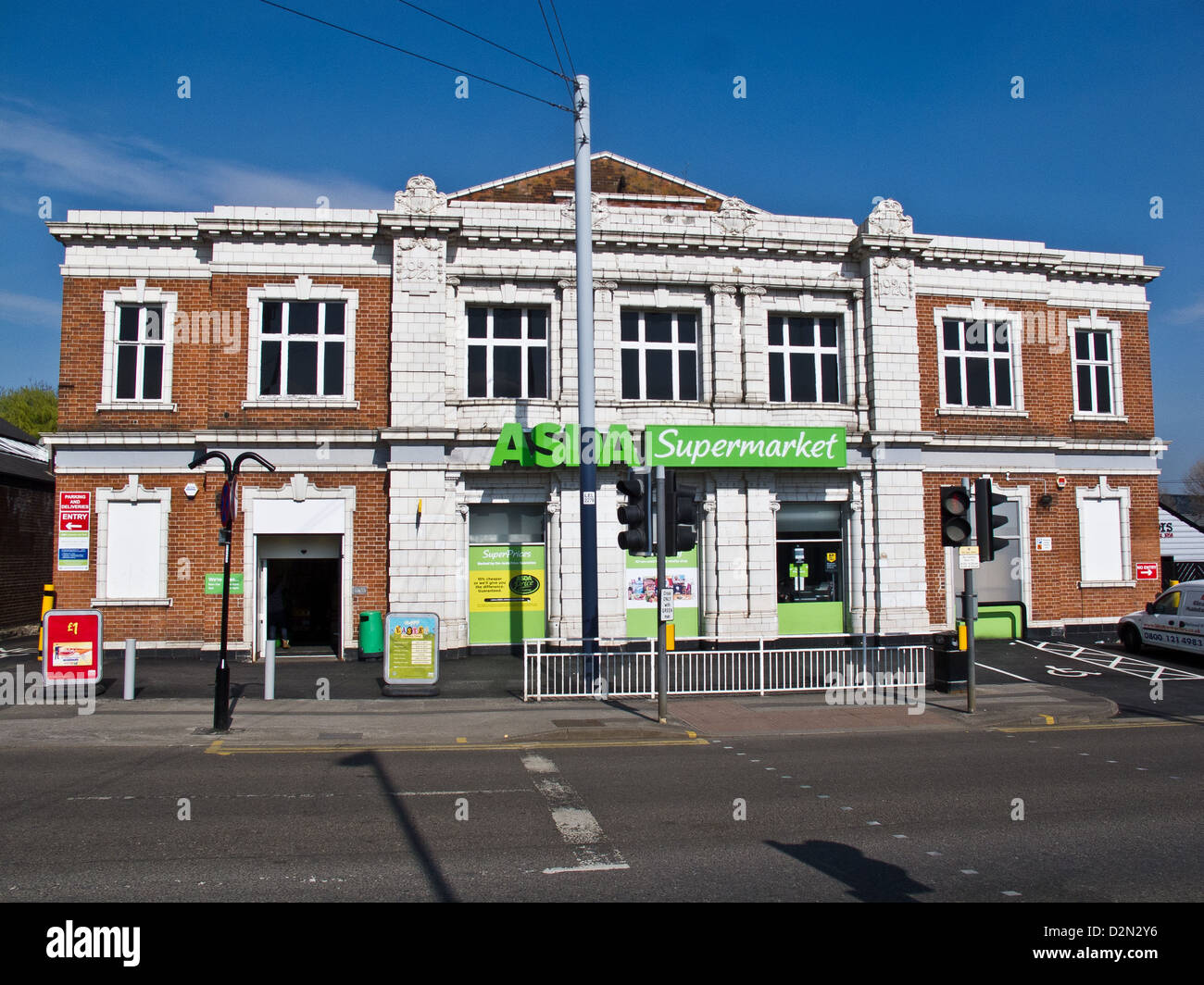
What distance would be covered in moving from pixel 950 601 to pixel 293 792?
57.7 feet

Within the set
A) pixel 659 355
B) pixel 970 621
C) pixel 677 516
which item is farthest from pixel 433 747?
pixel 659 355

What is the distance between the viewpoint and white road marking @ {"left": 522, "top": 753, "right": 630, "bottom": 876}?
22.6ft

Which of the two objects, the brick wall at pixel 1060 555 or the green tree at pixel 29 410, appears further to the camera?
the green tree at pixel 29 410

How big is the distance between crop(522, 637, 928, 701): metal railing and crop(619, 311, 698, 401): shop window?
6933 mm

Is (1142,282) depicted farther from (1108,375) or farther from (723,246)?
(723,246)

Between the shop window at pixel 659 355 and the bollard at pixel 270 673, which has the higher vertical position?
the shop window at pixel 659 355

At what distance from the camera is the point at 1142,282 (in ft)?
80.3

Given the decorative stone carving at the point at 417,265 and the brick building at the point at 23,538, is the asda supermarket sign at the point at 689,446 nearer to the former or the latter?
the decorative stone carving at the point at 417,265

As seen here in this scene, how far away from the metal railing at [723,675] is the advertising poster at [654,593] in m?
3.57

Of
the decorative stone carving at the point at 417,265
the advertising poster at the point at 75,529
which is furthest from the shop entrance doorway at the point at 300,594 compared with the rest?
the decorative stone carving at the point at 417,265

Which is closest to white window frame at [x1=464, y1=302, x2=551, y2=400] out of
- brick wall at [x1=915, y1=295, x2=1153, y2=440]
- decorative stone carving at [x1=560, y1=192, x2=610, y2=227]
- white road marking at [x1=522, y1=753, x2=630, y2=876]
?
decorative stone carving at [x1=560, y1=192, x2=610, y2=227]

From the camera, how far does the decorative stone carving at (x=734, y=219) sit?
2167 cm

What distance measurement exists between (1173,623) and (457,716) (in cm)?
1559

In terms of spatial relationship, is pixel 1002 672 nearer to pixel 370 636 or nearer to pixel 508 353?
pixel 508 353
